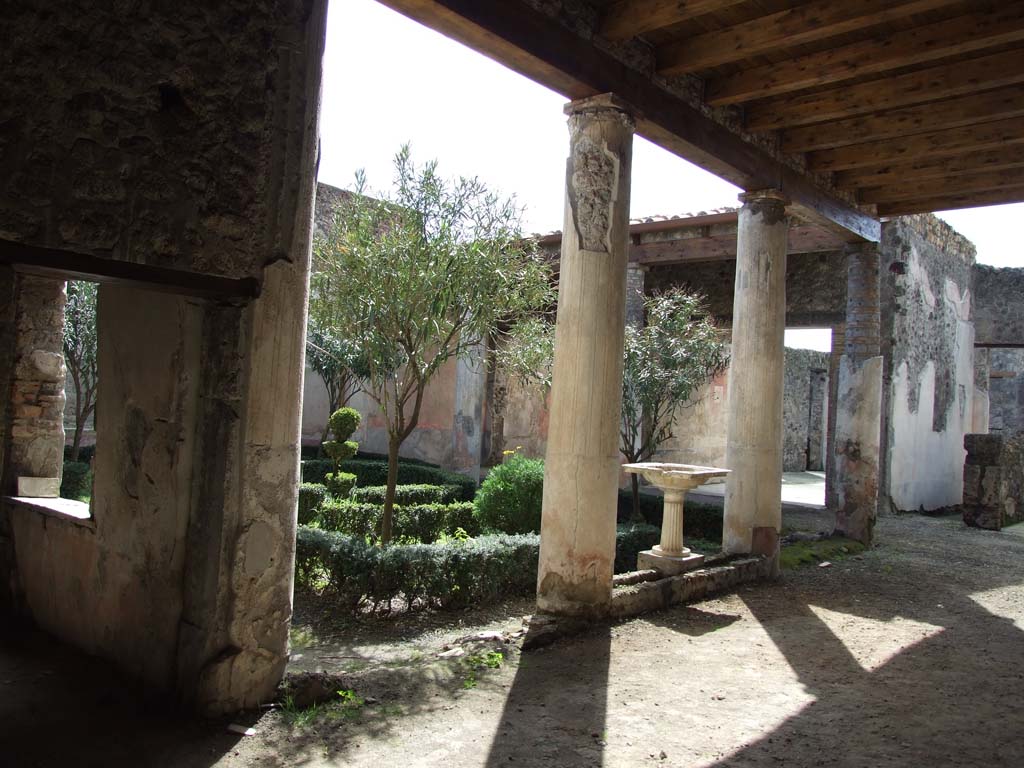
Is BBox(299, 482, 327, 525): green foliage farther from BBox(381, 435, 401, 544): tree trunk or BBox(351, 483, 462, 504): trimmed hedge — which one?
BBox(381, 435, 401, 544): tree trunk

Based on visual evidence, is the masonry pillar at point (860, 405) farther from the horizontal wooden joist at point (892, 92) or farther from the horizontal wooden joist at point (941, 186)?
the horizontal wooden joist at point (892, 92)

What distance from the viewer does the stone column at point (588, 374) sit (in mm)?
4910

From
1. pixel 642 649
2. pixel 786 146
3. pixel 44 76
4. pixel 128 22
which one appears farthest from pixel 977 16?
pixel 44 76

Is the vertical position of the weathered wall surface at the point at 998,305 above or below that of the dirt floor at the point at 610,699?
above

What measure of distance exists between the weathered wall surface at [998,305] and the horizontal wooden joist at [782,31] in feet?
36.2

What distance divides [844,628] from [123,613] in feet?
14.7

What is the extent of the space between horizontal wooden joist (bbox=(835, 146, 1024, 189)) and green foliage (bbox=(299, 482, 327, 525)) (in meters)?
6.47

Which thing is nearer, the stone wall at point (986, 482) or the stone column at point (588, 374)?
the stone column at point (588, 374)

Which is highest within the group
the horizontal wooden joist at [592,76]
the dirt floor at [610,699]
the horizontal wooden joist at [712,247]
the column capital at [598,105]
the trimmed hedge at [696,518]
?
the horizontal wooden joist at [712,247]

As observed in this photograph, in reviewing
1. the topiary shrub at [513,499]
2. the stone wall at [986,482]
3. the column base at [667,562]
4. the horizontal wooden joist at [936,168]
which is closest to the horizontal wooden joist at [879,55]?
the horizontal wooden joist at [936,168]

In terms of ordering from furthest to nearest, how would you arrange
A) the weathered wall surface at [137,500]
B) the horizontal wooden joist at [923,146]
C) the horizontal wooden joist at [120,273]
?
the horizontal wooden joist at [923,146] < the weathered wall surface at [137,500] < the horizontal wooden joist at [120,273]

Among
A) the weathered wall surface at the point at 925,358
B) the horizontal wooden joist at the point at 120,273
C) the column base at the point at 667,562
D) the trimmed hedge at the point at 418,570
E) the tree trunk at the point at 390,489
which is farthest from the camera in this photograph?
the weathered wall surface at the point at 925,358

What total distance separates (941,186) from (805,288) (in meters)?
5.69

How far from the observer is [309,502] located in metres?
8.87
